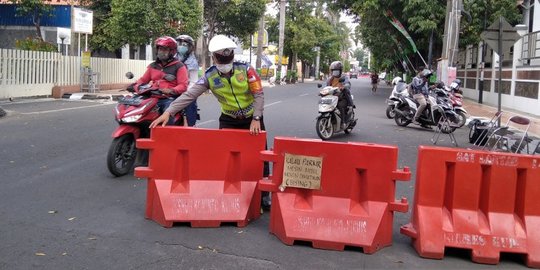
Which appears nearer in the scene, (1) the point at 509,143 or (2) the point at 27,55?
(1) the point at 509,143

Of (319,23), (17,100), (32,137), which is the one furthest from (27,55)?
(319,23)

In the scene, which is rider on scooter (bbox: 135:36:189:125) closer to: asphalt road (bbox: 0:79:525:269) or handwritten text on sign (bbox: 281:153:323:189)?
asphalt road (bbox: 0:79:525:269)

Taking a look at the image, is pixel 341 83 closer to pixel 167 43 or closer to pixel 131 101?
pixel 167 43

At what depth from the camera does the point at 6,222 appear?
17.2 feet

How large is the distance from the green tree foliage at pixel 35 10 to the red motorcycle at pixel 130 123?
20874mm

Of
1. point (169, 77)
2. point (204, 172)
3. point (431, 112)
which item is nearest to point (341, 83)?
point (431, 112)

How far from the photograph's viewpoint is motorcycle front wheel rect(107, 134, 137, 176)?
7.15 m

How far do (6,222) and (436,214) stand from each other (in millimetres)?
3943

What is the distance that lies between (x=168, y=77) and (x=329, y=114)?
5.00 meters

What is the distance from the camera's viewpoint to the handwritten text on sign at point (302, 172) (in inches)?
196

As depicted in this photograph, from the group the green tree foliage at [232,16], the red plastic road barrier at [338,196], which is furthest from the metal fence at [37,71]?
the red plastic road barrier at [338,196]

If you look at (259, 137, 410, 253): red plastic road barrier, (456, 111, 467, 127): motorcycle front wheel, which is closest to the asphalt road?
(259, 137, 410, 253): red plastic road barrier

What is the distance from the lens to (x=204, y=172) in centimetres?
543

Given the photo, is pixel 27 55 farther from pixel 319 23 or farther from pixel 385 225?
pixel 319 23
